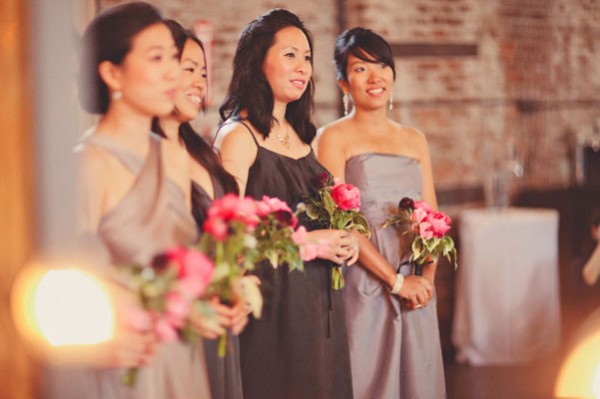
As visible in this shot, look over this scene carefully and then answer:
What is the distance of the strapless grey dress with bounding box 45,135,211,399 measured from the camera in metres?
1.91

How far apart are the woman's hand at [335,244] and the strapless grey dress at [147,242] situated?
0.85 meters

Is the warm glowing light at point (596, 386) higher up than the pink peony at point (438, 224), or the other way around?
the pink peony at point (438, 224)

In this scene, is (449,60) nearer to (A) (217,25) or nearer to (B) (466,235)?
(B) (466,235)

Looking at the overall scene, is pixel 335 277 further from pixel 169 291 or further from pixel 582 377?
pixel 169 291

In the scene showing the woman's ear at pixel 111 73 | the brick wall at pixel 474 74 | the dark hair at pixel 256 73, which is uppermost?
→ the brick wall at pixel 474 74

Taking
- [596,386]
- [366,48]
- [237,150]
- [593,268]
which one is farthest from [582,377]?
[593,268]

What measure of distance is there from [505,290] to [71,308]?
4384 mm

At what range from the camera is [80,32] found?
2109mm

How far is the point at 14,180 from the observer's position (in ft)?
6.45

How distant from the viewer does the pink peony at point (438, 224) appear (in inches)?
130

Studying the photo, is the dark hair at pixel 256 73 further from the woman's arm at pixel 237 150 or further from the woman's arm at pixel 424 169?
the woman's arm at pixel 424 169

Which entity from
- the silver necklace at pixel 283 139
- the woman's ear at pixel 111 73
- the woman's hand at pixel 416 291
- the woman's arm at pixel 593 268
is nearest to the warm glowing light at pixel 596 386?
the woman's hand at pixel 416 291

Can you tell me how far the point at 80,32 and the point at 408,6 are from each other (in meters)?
4.32

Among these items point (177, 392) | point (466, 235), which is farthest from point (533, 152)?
point (177, 392)
